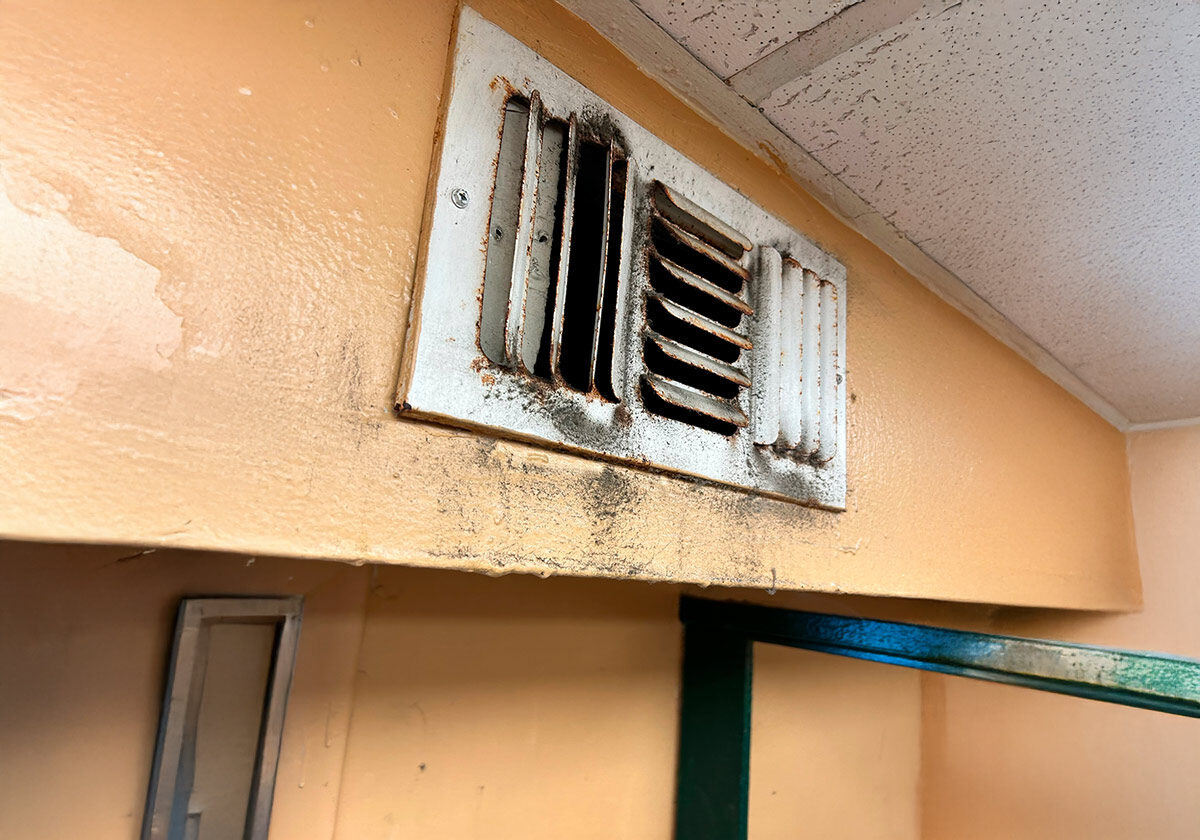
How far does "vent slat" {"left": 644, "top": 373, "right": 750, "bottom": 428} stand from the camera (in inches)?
28.3

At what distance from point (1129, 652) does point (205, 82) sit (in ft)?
3.43

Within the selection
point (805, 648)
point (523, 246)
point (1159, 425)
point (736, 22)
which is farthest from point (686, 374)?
point (1159, 425)

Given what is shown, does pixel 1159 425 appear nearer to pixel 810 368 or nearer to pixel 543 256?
pixel 810 368

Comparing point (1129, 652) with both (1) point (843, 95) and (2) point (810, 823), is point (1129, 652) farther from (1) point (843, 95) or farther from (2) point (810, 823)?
(2) point (810, 823)

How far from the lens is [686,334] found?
0.80 m

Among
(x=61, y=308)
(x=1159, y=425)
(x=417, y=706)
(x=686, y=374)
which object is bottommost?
(x=417, y=706)

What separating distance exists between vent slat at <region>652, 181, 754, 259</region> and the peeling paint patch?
0.51m

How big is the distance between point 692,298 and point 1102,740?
1.72m

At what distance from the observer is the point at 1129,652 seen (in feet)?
2.61

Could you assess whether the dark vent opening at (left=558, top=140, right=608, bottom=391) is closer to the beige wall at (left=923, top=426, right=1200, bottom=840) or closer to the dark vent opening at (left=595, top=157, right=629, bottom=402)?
the dark vent opening at (left=595, top=157, right=629, bottom=402)

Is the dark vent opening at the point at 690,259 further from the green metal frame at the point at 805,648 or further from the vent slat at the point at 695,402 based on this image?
the green metal frame at the point at 805,648

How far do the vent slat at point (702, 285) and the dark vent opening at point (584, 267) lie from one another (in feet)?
0.25

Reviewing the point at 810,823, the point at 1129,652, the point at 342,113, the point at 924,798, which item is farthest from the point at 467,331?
the point at 924,798

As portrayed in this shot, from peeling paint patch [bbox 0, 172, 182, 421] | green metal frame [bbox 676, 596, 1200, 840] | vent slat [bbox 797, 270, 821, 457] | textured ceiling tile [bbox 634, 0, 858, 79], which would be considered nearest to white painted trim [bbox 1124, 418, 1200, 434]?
green metal frame [bbox 676, 596, 1200, 840]
